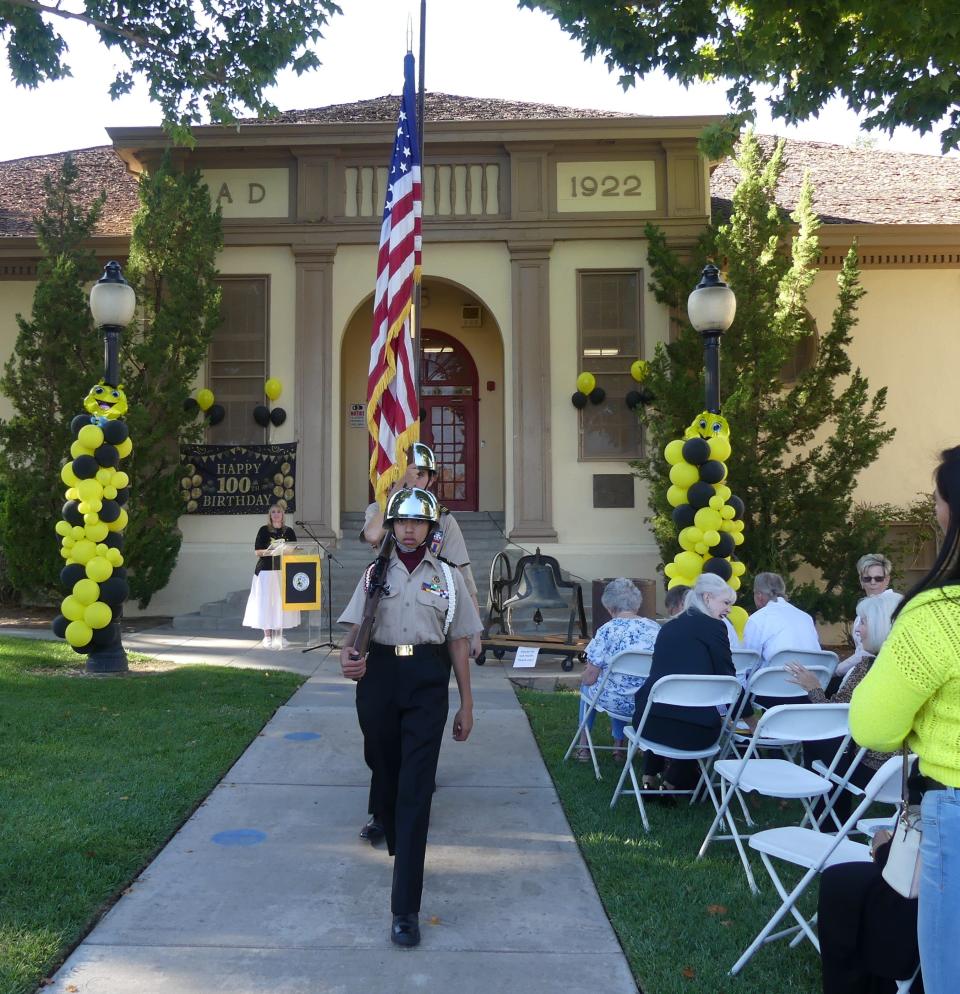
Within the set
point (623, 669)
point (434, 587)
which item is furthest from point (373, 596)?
point (623, 669)

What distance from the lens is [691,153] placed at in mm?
15039

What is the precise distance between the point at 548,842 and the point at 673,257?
11008 millimetres

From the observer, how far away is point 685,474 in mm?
9656

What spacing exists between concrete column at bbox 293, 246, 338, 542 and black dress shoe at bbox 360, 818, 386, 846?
989cm

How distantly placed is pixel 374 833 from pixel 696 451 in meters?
5.58

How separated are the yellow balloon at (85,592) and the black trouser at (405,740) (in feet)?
20.4

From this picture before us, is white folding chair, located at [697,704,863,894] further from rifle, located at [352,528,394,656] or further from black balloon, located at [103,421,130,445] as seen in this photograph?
black balloon, located at [103,421,130,445]

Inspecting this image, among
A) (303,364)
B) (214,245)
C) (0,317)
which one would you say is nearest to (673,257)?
(303,364)

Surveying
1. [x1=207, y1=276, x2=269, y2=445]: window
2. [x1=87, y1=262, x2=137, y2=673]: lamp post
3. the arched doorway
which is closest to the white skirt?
[x1=87, y1=262, x2=137, y2=673]: lamp post

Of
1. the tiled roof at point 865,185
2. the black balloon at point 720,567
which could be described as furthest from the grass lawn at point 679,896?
the tiled roof at point 865,185

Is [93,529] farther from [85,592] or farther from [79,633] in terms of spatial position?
[79,633]

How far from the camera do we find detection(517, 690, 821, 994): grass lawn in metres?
3.59

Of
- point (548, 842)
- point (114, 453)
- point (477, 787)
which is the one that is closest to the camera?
point (548, 842)

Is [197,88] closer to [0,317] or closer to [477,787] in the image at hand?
[0,317]
